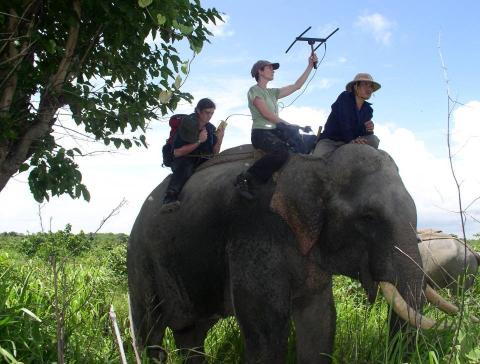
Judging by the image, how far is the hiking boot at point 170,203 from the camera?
543 cm

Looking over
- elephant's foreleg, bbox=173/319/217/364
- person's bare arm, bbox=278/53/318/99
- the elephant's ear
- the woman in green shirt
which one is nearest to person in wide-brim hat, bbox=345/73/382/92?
the woman in green shirt

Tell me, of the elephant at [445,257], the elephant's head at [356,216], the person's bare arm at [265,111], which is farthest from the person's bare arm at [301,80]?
the elephant at [445,257]

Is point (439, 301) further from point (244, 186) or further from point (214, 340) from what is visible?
point (214, 340)

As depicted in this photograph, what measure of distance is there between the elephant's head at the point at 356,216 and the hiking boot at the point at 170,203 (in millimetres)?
1126

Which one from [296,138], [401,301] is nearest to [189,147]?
[296,138]

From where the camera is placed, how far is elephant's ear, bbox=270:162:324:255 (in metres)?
4.57

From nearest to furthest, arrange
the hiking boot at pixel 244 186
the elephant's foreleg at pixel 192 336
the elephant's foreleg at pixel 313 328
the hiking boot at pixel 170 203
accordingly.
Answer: the hiking boot at pixel 244 186 < the elephant's foreleg at pixel 313 328 < the hiking boot at pixel 170 203 < the elephant's foreleg at pixel 192 336

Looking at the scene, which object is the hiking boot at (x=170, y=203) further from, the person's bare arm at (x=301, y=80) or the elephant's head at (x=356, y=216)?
the person's bare arm at (x=301, y=80)

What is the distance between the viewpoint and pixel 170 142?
601 centimetres

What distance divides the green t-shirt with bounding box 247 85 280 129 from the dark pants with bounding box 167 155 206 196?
2.55 feet

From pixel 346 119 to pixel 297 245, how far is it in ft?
3.70

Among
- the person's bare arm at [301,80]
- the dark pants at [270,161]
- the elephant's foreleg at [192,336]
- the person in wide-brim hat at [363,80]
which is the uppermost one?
the person's bare arm at [301,80]

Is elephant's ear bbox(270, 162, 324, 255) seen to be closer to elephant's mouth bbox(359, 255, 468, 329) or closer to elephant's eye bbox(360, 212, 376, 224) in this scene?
elephant's eye bbox(360, 212, 376, 224)

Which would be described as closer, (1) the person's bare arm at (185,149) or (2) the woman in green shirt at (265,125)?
(2) the woman in green shirt at (265,125)
